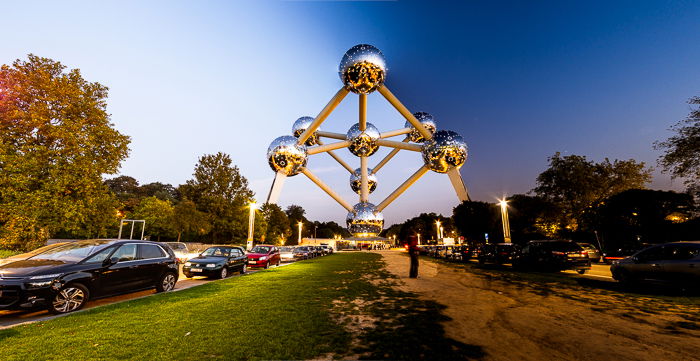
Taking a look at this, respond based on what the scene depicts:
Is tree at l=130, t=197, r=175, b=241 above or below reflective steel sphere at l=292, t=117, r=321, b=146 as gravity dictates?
below

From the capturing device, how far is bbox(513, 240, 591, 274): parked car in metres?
12.5

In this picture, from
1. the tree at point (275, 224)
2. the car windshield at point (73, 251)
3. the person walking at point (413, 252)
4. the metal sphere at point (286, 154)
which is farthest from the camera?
the tree at point (275, 224)

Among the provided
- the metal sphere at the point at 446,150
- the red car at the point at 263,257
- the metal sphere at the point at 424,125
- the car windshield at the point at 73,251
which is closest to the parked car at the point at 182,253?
the red car at the point at 263,257

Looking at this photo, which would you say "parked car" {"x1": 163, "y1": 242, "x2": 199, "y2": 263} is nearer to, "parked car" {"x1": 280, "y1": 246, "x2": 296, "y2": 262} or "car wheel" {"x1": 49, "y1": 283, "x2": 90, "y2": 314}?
"parked car" {"x1": 280, "y1": 246, "x2": 296, "y2": 262}

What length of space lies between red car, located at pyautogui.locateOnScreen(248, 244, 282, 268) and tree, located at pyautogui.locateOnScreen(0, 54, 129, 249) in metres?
8.39

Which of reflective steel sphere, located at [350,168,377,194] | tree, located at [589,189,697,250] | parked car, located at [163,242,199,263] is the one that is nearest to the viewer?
parked car, located at [163,242,199,263]

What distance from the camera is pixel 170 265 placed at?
894 cm

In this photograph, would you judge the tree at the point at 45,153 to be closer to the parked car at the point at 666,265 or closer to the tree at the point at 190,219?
the tree at the point at 190,219

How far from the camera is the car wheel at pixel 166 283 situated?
8.60 metres

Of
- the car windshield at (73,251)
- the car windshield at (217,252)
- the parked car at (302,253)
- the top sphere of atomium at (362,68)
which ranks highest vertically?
the top sphere of atomium at (362,68)

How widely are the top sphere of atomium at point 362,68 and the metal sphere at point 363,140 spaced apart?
8862 mm

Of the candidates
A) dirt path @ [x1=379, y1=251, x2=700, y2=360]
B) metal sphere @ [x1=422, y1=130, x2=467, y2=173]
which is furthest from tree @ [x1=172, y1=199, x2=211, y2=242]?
dirt path @ [x1=379, y1=251, x2=700, y2=360]

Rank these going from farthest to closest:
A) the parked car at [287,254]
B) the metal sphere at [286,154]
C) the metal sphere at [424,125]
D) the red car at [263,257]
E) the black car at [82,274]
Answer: the metal sphere at [424,125] < the metal sphere at [286,154] < the parked car at [287,254] < the red car at [263,257] < the black car at [82,274]

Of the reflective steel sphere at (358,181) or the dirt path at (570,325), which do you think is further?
the reflective steel sphere at (358,181)
